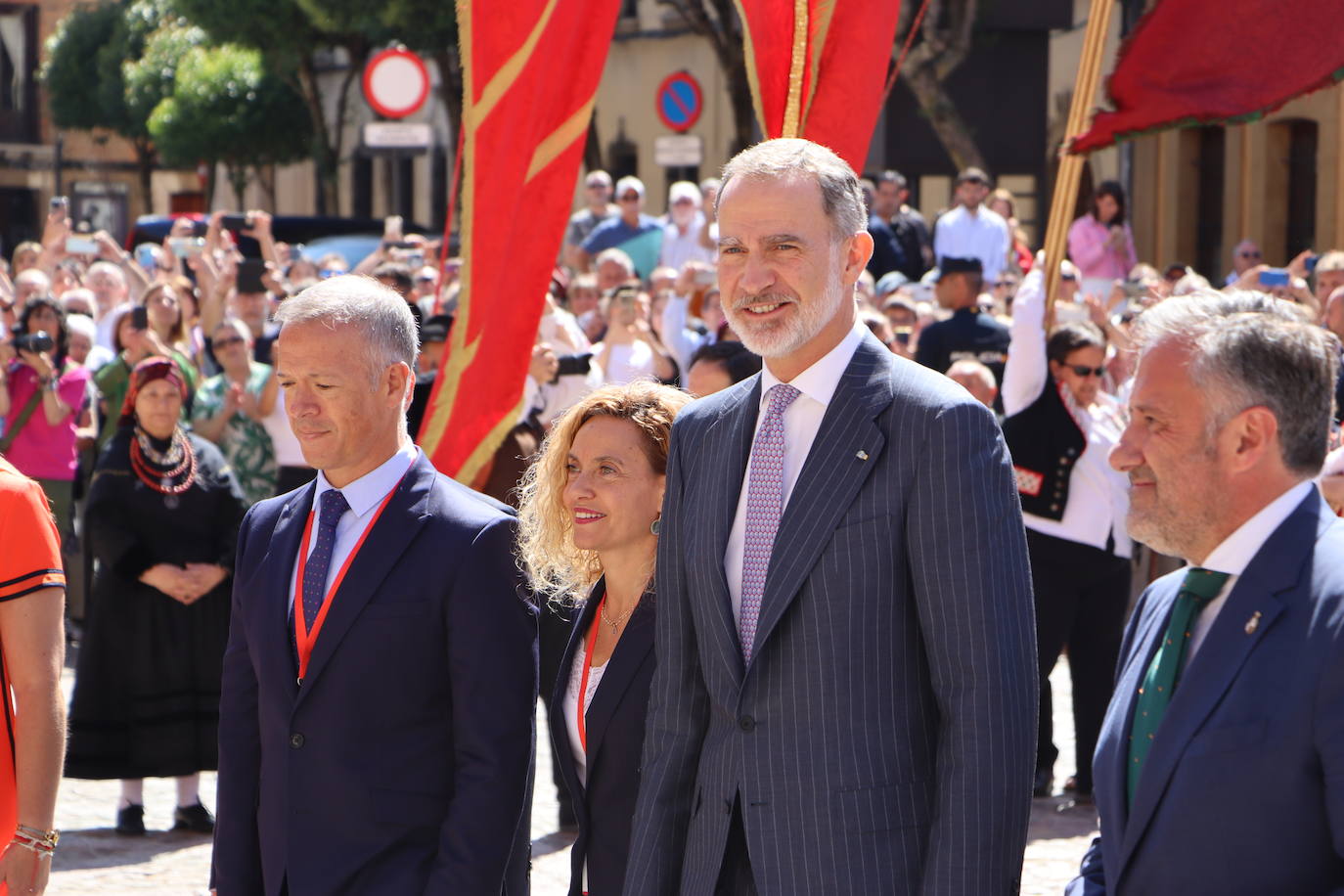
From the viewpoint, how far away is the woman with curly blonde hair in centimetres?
387

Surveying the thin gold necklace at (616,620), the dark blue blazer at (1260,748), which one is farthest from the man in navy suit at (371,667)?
the dark blue blazer at (1260,748)

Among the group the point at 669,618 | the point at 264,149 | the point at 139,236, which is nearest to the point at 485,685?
the point at 669,618

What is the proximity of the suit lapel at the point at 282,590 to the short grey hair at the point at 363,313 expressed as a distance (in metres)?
0.33

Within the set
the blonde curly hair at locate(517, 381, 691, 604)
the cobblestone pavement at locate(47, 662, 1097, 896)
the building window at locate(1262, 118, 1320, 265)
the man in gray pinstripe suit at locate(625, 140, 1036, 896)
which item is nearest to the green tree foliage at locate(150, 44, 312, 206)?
the building window at locate(1262, 118, 1320, 265)

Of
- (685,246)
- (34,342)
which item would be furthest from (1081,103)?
(685,246)

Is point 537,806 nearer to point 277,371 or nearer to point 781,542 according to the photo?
point 277,371

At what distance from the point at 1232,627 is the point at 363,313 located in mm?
1845

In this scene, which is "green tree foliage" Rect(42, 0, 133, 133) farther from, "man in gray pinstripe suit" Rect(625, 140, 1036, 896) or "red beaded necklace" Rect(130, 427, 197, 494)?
"man in gray pinstripe suit" Rect(625, 140, 1036, 896)

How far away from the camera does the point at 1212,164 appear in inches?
945

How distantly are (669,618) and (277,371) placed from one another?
0.97 meters

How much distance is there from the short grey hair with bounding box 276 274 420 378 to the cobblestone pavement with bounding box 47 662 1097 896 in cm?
333

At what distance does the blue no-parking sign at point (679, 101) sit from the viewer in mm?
19656

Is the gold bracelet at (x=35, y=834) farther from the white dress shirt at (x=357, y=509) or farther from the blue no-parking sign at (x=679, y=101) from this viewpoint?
the blue no-parking sign at (x=679, y=101)

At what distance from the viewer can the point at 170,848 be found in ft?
24.8
